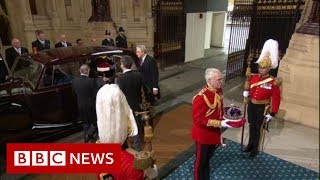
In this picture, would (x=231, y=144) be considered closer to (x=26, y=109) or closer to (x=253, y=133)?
(x=253, y=133)

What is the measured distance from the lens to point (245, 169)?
4.00 m

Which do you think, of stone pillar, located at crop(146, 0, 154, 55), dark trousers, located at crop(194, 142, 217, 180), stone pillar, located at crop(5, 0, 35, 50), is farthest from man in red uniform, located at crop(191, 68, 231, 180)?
stone pillar, located at crop(5, 0, 35, 50)

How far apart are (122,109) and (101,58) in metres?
3.06

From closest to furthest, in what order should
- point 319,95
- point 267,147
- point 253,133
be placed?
point 319,95 < point 253,133 < point 267,147

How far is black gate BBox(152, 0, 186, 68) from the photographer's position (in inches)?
382

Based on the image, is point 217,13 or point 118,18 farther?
point 217,13

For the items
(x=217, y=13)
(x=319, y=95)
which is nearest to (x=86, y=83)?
(x=319, y=95)

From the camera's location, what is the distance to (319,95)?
0.96 metres

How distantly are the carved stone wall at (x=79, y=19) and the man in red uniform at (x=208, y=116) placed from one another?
7.17 m

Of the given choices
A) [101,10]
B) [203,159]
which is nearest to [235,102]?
[203,159]

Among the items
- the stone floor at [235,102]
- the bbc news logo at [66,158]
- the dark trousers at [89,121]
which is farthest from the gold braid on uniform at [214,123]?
the dark trousers at [89,121]

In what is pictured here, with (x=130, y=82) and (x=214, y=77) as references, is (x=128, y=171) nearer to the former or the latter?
(x=214, y=77)

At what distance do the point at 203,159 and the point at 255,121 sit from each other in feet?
4.40

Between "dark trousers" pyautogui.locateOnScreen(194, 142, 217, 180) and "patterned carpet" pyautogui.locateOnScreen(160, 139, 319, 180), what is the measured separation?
0.52m
